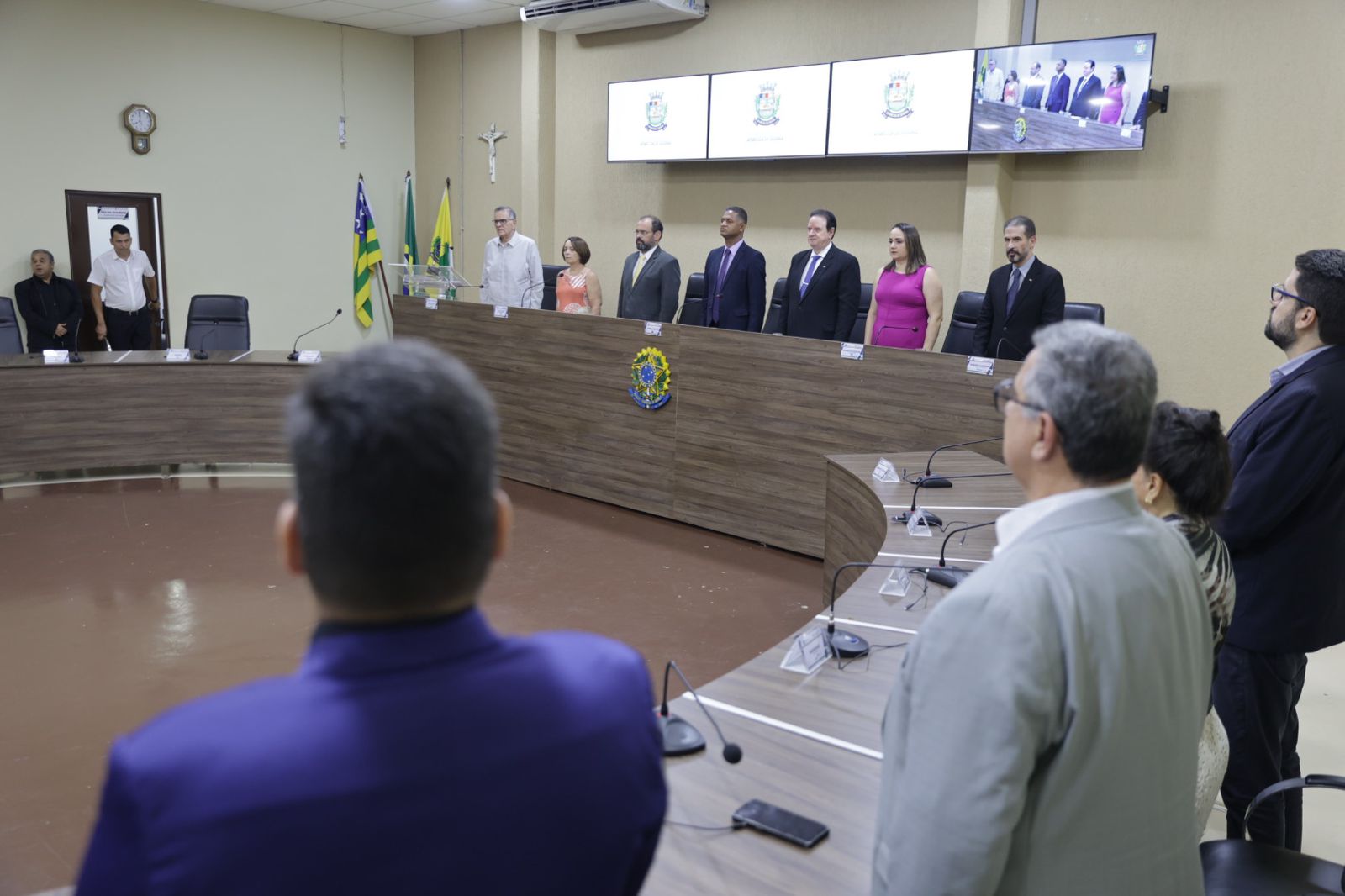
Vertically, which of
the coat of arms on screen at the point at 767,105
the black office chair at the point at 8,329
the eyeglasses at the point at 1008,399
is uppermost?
the coat of arms on screen at the point at 767,105

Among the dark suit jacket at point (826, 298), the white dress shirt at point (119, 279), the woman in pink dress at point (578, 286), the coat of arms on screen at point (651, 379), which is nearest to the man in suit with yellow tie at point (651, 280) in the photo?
the woman in pink dress at point (578, 286)

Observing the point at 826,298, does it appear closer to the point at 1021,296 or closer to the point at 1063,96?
the point at 1021,296

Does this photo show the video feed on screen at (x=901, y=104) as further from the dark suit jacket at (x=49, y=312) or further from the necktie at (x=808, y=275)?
the dark suit jacket at (x=49, y=312)

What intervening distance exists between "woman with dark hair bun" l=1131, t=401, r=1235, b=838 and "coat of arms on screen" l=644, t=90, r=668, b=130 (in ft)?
20.3

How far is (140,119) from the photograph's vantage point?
26.0ft

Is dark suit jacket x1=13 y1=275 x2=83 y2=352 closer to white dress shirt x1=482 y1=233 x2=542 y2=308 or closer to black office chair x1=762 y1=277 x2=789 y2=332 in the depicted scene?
white dress shirt x1=482 y1=233 x2=542 y2=308

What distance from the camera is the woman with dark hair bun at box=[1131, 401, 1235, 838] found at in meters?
1.62

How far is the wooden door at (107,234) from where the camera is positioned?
7.70 m

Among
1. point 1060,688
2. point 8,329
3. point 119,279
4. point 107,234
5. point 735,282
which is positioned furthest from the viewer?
point 107,234


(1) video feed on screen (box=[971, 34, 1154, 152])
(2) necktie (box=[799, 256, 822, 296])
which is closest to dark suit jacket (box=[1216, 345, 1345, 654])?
(2) necktie (box=[799, 256, 822, 296])

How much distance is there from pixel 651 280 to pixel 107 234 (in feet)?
15.6

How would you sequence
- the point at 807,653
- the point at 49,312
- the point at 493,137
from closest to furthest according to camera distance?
the point at 807,653 → the point at 49,312 → the point at 493,137

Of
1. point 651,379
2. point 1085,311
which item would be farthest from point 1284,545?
point 651,379

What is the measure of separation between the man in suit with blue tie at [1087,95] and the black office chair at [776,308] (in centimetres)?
177
